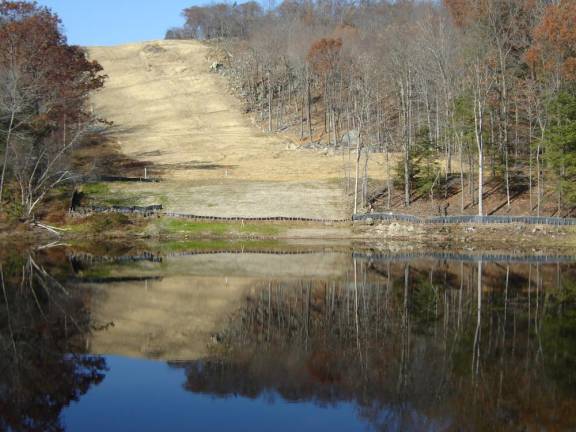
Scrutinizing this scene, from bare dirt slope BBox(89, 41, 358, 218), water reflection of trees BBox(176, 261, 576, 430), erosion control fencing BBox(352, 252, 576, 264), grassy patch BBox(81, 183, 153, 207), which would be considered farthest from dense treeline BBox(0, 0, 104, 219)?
water reflection of trees BBox(176, 261, 576, 430)

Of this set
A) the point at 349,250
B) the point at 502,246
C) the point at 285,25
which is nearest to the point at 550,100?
the point at 502,246

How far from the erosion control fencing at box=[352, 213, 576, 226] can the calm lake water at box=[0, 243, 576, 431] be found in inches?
406

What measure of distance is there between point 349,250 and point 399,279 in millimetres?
11956

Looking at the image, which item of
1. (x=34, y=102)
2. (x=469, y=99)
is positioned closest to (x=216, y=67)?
(x=34, y=102)

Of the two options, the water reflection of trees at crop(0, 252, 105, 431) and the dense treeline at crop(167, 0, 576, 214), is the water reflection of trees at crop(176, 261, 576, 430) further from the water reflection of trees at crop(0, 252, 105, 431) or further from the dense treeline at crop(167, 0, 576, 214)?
the dense treeline at crop(167, 0, 576, 214)

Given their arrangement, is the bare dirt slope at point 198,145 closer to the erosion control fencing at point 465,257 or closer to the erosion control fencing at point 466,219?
the erosion control fencing at point 466,219

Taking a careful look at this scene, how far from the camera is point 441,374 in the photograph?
15977mm

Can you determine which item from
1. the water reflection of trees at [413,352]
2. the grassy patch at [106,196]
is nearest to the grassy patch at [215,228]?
the grassy patch at [106,196]

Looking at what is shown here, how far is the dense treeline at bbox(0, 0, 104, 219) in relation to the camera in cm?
5028

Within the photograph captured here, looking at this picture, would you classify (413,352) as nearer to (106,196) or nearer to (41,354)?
(41,354)

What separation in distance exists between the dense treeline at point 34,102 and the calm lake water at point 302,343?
59.6 ft

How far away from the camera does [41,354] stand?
17.7 m

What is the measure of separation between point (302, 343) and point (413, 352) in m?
3.01

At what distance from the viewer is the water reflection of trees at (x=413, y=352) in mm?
13992
